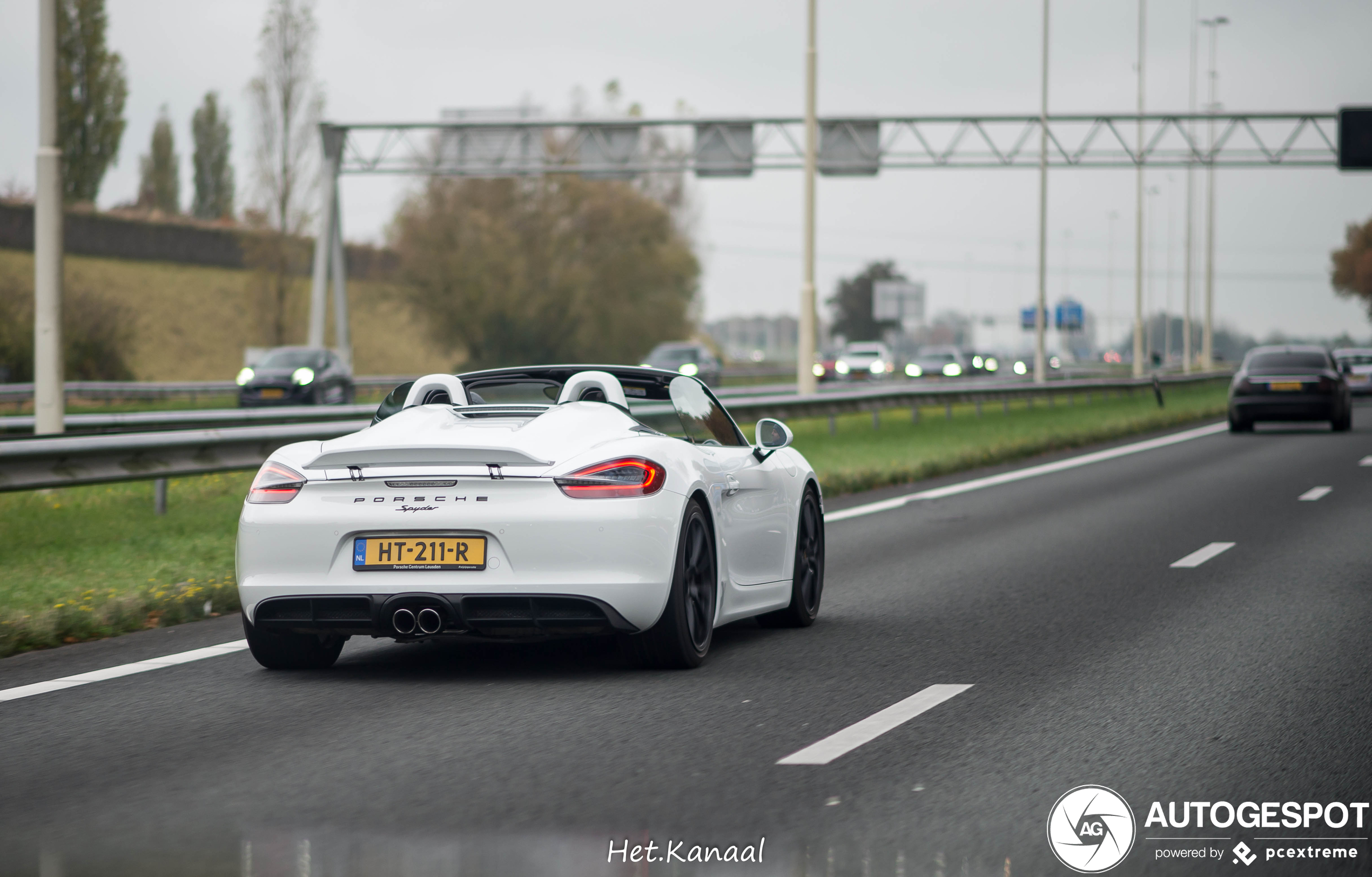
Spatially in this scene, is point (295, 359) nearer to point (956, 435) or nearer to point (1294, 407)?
point (956, 435)

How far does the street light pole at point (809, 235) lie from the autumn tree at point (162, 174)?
6019 cm

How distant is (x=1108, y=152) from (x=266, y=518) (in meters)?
47.8

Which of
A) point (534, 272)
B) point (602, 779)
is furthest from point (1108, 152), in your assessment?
point (602, 779)

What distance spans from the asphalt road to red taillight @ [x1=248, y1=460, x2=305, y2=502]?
0.78 meters

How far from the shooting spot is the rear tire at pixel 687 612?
289 inches

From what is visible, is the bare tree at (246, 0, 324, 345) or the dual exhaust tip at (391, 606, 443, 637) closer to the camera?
the dual exhaust tip at (391, 606, 443, 637)

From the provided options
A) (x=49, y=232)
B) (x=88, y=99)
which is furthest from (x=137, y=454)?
(x=88, y=99)

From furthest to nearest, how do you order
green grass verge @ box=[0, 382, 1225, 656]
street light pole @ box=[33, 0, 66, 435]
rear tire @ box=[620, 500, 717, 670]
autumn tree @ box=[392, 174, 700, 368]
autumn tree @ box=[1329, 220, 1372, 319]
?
autumn tree @ box=[1329, 220, 1372, 319] < autumn tree @ box=[392, 174, 700, 368] < street light pole @ box=[33, 0, 66, 435] < green grass verge @ box=[0, 382, 1225, 656] < rear tire @ box=[620, 500, 717, 670]

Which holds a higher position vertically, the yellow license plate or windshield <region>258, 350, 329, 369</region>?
windshield <region>258, 350, 329, 369</region>

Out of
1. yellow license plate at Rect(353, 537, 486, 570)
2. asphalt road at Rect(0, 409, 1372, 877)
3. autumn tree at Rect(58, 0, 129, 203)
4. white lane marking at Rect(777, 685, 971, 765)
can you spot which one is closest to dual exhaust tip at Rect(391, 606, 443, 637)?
yellow license plate at Rect(353, 537, 486, 570)

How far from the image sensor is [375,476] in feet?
23.3

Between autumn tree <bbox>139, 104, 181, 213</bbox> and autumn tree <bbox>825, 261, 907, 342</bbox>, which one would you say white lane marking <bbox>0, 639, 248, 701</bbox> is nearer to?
autumn tree <bbox>139, 104, 181, 213</bbox>

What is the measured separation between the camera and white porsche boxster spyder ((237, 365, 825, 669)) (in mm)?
6984

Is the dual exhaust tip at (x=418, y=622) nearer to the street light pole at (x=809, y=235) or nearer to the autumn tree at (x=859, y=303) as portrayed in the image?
the street light pole at (x=809, y=235)
